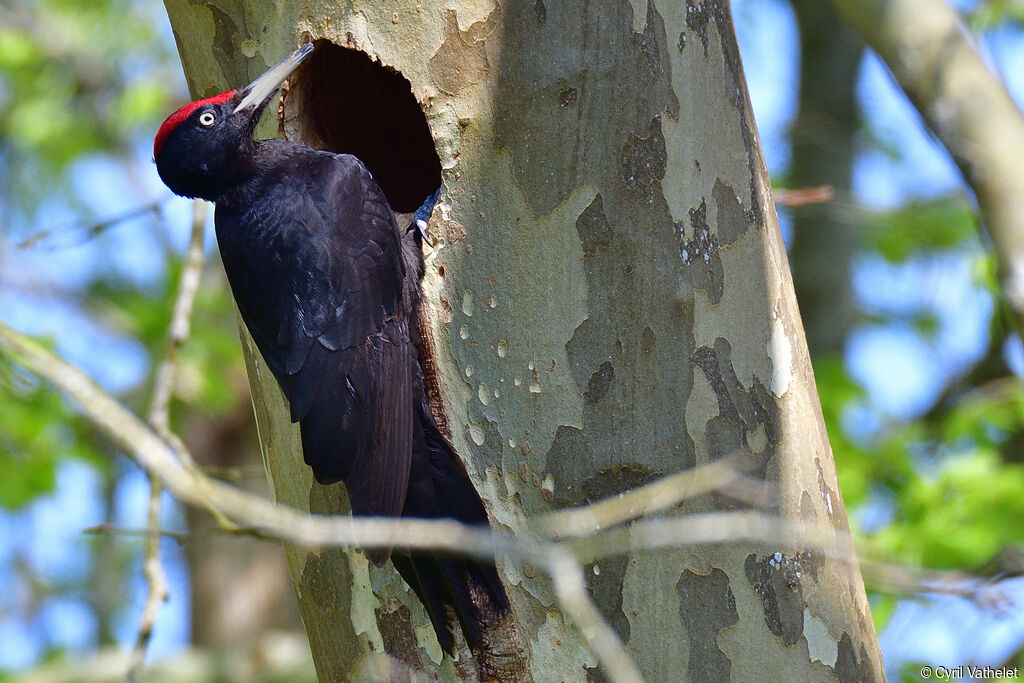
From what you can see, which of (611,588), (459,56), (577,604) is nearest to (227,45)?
(459,56)

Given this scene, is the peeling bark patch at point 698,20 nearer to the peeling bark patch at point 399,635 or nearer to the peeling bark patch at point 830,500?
the peeling bark patch at point 830,500

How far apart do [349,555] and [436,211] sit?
0.64 meters

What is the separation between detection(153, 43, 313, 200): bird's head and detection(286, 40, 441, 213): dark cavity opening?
117mm

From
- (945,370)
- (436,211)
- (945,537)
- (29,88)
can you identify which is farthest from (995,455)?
(29,88)

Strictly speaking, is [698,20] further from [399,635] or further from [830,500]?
[399,635]

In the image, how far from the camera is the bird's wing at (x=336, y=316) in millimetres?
1708

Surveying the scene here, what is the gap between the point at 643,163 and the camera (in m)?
1.63

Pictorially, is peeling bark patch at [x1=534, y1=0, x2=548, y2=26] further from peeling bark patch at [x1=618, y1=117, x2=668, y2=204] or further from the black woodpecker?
the black woodpecker

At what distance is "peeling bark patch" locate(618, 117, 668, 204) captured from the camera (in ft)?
5.34

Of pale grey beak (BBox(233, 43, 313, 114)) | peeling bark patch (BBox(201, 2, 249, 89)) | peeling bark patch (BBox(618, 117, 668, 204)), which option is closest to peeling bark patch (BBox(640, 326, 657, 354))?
peeling bark patch (BBox(618, 117, 668, 204))

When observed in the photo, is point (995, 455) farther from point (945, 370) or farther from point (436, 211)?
point (436, 211)

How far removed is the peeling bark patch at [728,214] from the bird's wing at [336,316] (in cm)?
62

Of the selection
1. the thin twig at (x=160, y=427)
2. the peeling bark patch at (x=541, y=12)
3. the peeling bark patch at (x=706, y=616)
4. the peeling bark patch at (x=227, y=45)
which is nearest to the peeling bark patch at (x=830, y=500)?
the peeling bark patch at (x=706, y=616)

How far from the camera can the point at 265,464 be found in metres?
1.95
